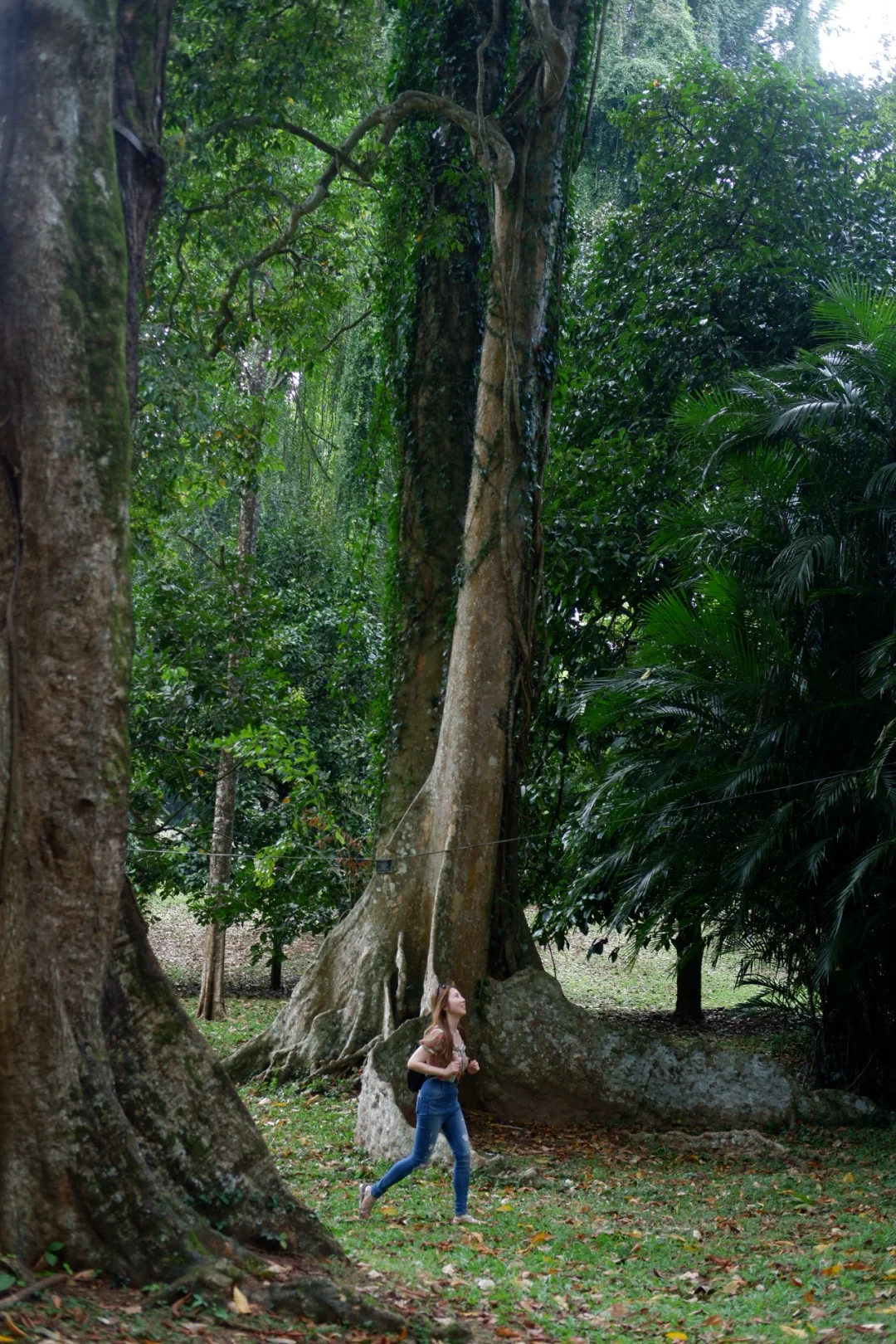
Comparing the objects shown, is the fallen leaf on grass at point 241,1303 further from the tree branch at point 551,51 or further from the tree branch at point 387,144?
the tree branch at point 551,51

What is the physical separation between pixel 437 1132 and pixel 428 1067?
390mm

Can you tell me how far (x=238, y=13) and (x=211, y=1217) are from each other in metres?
8.92

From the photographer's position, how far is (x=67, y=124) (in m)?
5.35

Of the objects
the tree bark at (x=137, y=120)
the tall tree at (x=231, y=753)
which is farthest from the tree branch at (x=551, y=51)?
the tree bark at (x=137, y=120)

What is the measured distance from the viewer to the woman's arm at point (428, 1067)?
23.9 feet

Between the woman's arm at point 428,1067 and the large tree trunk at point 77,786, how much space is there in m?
1.69

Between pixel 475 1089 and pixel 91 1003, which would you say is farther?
pixel 475 1089

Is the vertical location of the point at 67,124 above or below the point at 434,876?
above

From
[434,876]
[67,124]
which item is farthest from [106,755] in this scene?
[434,876]

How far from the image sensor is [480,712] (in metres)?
10.6

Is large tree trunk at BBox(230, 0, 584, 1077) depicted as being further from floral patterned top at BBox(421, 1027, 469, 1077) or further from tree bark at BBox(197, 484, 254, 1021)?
tree bark at BBox(197, 484, 254, 1021)

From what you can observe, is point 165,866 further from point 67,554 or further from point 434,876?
point 67,554

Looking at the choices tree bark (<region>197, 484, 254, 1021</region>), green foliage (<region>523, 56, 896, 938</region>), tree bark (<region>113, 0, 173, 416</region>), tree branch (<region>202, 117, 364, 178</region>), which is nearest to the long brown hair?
tree bark (<region>113, 0, 173, 416</region>)

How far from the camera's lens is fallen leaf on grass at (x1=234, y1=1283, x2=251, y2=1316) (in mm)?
4754
